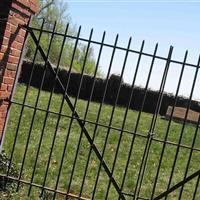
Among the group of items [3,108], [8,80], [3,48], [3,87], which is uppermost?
[3,48]

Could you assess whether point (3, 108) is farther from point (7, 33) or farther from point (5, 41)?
point (7, 33)

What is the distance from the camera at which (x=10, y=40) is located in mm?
6230

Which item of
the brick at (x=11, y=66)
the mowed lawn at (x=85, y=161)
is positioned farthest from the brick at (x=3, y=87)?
the mowed lawn at (x=85, y=161)

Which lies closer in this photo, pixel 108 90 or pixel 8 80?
pixel 8 80

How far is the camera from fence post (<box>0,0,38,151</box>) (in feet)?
20.0

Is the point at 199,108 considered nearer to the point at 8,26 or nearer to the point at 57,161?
the point at 57,161

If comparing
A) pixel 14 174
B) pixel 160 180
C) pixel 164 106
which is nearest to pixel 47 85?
pixel 164 106

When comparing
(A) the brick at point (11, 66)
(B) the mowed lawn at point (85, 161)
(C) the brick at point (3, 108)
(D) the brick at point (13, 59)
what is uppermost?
(D) the brick at point (13, 59)

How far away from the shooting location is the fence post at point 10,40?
6.09 m

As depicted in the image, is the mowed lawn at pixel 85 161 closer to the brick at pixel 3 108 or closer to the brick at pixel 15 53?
the brick at pixel 3 108

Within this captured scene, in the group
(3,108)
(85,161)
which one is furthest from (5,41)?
(85,161)

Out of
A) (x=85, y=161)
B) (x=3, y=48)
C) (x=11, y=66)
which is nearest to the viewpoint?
(x=3, y=48)

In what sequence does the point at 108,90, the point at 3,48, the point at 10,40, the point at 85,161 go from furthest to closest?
1. the point at 108,90
2. the point at 85,161
3. the point at 10,40
4. the point at 3,48

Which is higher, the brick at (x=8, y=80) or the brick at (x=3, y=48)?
the brick at (x=3, y=48)
